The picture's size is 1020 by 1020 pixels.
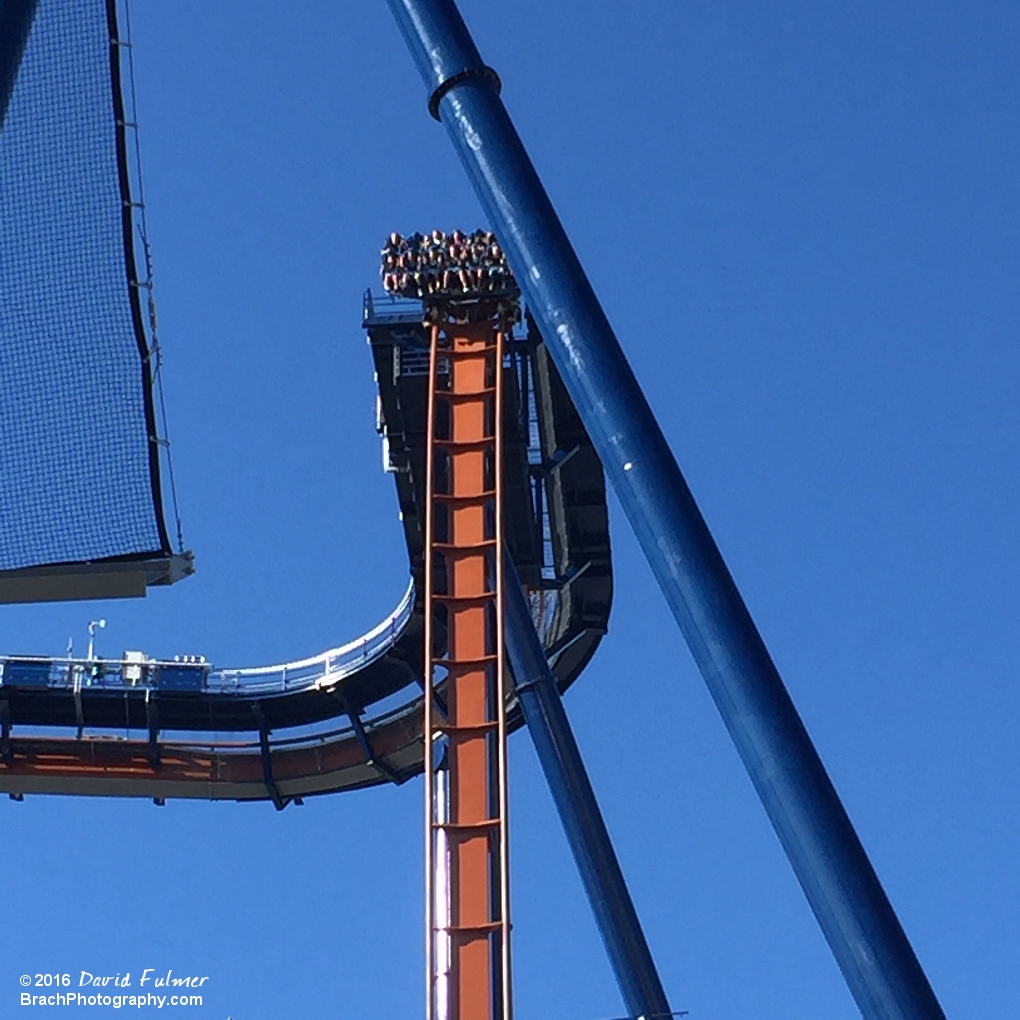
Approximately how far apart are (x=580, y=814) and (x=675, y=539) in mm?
9867

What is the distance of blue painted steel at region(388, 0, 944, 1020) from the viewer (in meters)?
7.33

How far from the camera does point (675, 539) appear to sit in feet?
27.5

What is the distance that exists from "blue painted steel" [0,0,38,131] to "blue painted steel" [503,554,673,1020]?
9.83 m

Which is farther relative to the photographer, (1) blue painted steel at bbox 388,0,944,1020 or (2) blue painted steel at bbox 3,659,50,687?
(2) blue painted steel at bbox 3,659,50,687

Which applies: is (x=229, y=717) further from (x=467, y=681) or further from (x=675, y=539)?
(x=675, y=539)

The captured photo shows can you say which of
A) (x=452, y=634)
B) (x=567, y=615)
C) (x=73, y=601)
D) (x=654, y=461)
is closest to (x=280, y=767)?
(x=567, y=615)

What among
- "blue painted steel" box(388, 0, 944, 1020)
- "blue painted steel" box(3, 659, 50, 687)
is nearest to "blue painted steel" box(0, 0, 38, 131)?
"blue painted steel" box(388, 0, 944, 1020)

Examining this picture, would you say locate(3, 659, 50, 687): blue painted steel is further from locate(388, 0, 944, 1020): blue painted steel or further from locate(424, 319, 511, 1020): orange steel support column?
locate(388, 0, 944, 1020): blue painted steel

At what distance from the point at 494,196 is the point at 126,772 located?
17.9m

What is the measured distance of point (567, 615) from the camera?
2297 centimetres

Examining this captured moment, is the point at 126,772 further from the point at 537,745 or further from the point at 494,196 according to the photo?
the point at 494,196

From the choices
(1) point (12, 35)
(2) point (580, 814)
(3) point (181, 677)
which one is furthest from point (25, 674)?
(1) point (12, 35)

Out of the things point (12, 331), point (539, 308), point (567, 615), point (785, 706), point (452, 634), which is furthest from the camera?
point (567, 615)

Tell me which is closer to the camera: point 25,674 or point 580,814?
point 580,814
